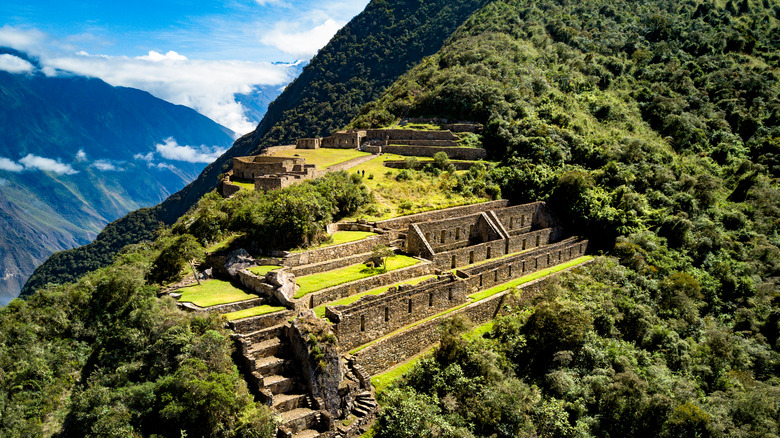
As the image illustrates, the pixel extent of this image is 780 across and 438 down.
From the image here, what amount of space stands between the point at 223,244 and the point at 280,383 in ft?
38.0

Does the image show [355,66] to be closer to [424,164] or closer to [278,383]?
[424,164]

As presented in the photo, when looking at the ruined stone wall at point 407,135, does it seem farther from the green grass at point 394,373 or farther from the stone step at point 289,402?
the stone step at point 289,402

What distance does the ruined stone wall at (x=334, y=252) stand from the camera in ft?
79.7

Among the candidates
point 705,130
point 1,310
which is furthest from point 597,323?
point 705,130

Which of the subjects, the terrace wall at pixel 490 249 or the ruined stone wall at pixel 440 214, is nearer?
→ the terrace wall at pixel 490 249

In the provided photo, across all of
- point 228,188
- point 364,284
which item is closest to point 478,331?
point 364,284

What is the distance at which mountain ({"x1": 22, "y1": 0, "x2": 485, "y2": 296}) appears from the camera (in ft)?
377

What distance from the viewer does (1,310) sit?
18.6 meters

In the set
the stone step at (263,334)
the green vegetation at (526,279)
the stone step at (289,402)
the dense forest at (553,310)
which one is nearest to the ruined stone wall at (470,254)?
the green vegetation at (526,279)

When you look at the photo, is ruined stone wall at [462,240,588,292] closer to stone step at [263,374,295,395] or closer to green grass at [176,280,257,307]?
green grass at [176,280,257,307]

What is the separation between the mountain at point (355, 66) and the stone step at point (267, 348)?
265 ft

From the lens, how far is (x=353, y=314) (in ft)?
65.1

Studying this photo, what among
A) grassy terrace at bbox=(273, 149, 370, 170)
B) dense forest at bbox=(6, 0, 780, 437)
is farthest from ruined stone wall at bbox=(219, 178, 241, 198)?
grassy terrace at bbox=(273, 149, 370, 170)

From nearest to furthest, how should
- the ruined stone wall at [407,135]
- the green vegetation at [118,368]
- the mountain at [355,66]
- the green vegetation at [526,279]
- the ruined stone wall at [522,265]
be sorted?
1. the green vegetation at [118,368]
2. the green vegetation at [526,279]
3. the ruined stone wall at [522,265]
4. the ruined stone wall at [407,135]
5. the mountain at [355,66]
